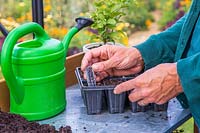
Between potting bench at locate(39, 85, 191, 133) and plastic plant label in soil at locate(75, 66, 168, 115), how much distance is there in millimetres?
18

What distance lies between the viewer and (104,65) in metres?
1.48

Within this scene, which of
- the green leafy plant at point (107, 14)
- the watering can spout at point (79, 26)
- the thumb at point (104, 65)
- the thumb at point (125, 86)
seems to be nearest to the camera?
the thumb at point (125, 86)

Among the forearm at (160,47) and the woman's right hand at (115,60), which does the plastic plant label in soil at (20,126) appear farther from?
the forearm at (160,47)

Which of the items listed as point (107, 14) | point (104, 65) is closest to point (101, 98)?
point (104, 65)

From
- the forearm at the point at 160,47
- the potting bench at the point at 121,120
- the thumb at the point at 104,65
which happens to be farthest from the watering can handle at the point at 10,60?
the forearm at the point at 160,47

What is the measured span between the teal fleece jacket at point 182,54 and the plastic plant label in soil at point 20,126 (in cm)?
34

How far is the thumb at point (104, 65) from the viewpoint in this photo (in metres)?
1.46

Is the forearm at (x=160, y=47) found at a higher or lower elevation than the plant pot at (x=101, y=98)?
higher

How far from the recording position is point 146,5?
659cm

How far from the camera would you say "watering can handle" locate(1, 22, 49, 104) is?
50.3 inches

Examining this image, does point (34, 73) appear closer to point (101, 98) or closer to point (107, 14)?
point (101, 98)

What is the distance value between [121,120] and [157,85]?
18cm

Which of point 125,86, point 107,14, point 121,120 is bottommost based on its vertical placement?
point 121,120

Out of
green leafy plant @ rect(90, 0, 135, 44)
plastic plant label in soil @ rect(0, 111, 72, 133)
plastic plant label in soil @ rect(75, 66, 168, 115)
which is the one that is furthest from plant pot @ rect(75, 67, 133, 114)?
green leafy plant @ rect(90, 0, 135, 44)
